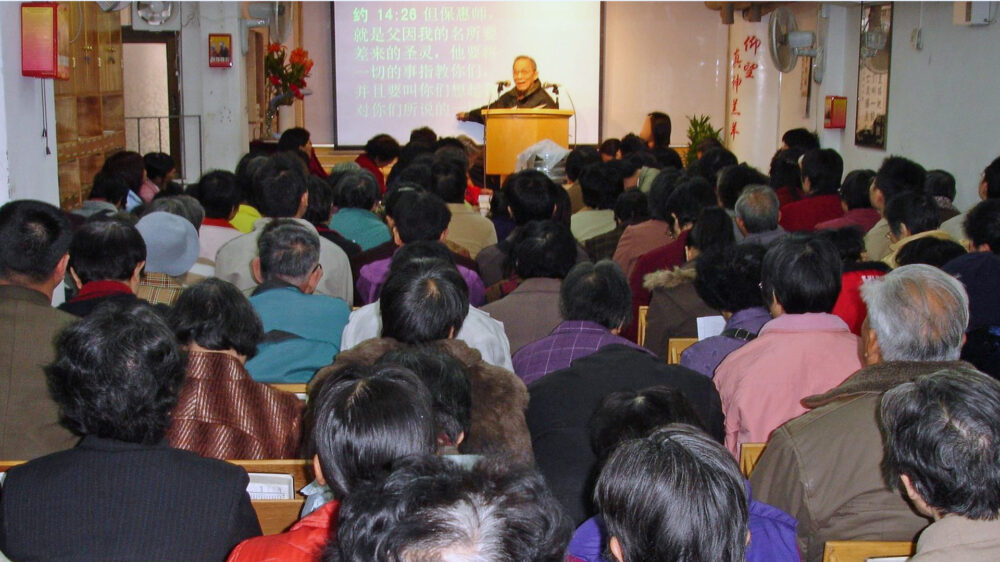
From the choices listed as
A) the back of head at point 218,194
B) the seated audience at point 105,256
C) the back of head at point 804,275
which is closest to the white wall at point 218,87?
the back of head at point 218,194

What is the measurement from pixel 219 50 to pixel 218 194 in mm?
4440

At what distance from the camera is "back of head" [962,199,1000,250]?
3.82 m

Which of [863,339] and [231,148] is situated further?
[231,148]

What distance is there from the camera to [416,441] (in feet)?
5.16

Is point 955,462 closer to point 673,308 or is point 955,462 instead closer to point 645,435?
point 645,435

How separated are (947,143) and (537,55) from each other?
271 inches

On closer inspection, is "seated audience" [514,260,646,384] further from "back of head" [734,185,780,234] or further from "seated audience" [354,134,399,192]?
"seated audience" [354,134,399,192]

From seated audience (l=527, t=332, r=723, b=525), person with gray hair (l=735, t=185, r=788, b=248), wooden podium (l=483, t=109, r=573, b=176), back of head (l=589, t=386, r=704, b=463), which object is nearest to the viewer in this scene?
back of head (l=589, t=386, r=704, b=463)

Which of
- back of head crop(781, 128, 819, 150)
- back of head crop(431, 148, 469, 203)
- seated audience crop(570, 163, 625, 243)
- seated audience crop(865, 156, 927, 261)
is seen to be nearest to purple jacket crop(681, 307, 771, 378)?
seated audience crop(865, 156, 927, 261)

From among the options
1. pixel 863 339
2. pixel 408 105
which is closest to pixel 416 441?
pixel 863 339

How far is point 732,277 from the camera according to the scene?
3420 millimetres

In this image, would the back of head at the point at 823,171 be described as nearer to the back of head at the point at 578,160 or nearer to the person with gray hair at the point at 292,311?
the back of head at the point at 578,160

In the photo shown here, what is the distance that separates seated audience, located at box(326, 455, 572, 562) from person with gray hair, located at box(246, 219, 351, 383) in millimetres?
1950

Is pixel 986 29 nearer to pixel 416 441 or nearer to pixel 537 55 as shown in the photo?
pixel 416 441
